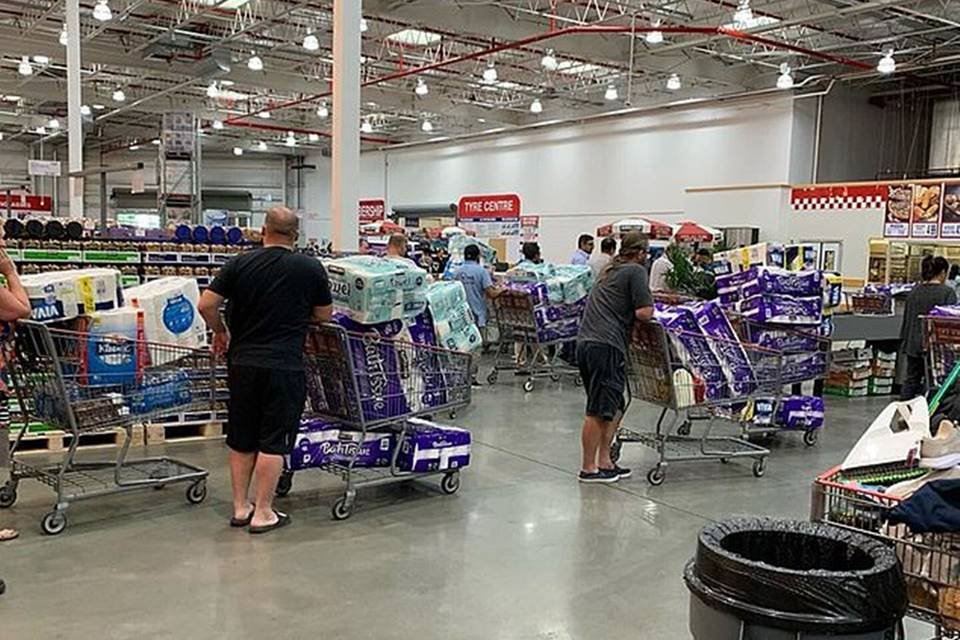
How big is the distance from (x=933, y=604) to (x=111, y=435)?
5251mm

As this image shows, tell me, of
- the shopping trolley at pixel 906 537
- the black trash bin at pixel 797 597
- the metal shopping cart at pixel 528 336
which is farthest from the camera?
the metal shopping cart at pixel 528 336

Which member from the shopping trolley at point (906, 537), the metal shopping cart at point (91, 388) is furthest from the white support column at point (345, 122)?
the shopping trolley at point (906, 537)

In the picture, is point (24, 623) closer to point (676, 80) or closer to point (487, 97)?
point (676, 80)

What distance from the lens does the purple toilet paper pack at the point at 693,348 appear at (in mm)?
5484

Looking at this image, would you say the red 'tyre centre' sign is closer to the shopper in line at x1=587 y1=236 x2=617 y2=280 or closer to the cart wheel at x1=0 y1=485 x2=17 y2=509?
the shopper in line at x1=587 y1=236 x2=617 y2=280

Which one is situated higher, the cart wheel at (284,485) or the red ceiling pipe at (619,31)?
the red ceiling pipe at (619,31)

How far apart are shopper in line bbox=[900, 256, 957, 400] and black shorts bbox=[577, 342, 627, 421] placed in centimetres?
334

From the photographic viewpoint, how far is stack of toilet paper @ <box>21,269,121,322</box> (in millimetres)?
4496

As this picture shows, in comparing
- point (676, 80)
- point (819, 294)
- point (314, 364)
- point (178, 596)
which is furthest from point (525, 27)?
point (178, 596)

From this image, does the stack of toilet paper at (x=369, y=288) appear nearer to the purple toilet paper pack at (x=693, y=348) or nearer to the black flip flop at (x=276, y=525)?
the black flip flop at (x=276, y=525)

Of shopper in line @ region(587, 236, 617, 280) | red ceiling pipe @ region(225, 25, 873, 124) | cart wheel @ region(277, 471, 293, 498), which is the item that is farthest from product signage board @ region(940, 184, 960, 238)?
cart wheel @ region(277, 471, 293, 498)

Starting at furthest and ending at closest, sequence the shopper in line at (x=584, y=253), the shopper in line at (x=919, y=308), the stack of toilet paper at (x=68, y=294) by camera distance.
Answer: the shopper in line at (x=584, y=253) < the shopper in line at (x=919, y=308) < the stack of toilet paper at (x=68, y=294)

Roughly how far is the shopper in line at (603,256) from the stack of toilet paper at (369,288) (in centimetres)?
427

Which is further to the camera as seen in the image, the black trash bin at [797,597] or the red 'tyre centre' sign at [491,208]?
the red 'tyre centre' sign at [491,208]
